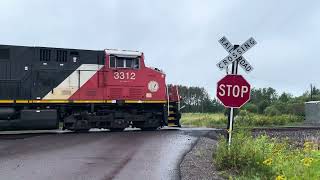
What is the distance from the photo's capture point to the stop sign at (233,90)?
41.8ft

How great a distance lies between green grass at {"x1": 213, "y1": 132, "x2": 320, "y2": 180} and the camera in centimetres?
924

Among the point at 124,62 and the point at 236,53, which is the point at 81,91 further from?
the point at 236,53

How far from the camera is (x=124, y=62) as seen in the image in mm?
24812

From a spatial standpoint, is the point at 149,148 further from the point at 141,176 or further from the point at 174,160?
the point at 141,176

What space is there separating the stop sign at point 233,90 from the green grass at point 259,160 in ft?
3.16

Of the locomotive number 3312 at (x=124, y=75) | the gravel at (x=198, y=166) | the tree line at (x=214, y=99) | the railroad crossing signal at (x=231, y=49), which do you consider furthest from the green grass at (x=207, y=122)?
the tree line at (x=214, y=99)

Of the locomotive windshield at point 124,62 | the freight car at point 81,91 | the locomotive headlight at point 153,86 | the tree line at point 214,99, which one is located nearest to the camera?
the freight car at point 81,91

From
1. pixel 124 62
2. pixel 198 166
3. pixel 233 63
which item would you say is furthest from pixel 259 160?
pixel 124 62

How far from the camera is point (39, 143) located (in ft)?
58.7

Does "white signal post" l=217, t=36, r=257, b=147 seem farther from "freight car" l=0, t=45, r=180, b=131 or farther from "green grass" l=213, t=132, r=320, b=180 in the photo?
"freight car" l=0, t=45, r=180, b=131

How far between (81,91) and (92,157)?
10.1m

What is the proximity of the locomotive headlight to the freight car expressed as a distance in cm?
5

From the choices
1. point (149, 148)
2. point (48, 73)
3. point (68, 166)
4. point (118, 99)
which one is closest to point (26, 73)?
point (48, 73)

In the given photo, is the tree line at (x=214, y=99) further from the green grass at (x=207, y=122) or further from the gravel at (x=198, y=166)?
the gravel at (x=198, y=166)
